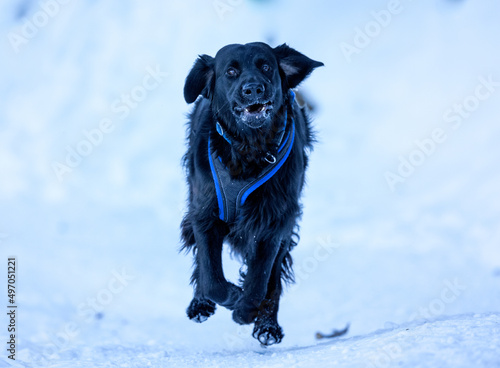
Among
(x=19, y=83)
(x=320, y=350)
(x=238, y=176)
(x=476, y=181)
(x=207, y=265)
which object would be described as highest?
(x=476, y=181)

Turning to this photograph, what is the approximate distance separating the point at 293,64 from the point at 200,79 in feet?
1.88

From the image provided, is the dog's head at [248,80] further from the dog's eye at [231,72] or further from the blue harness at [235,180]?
the blue harness at [235,180]

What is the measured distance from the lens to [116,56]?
7.05m

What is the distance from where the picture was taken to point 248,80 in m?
3.01

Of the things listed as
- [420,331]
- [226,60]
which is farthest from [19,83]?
[420,331]

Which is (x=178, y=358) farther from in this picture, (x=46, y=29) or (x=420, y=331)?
(x=46, y=29)

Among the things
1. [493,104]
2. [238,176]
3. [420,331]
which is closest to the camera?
[420,331]

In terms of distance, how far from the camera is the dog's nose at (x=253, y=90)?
296 cm

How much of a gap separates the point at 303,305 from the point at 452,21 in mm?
4892

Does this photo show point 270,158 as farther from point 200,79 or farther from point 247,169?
point 200,79

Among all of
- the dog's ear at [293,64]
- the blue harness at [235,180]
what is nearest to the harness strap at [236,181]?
the blue harness at [235,180]

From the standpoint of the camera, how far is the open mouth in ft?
9.95

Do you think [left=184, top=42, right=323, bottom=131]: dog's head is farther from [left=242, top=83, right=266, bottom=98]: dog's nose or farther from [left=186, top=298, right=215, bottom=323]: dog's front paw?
[left=186, top=298, right=215, bottom=323]: dog's front paw

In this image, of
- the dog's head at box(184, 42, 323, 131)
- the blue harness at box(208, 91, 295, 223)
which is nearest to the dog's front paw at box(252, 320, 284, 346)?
the blue harness at box(208, 91, 295, 223)
